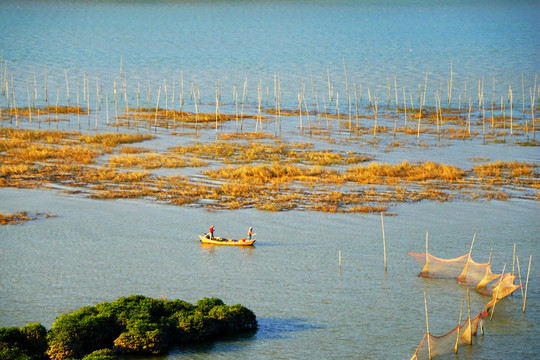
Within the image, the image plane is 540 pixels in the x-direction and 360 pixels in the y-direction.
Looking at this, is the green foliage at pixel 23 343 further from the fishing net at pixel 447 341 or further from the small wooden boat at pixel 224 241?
the small wooden boat at pixel 224 241

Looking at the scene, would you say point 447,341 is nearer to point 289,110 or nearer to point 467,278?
point 467,278

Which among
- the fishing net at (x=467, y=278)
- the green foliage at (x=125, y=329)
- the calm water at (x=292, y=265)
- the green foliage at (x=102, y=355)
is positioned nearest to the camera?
the green foliage at (x=102, y=355)

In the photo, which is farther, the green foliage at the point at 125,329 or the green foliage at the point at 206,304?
the green foliage at the point at 206,304

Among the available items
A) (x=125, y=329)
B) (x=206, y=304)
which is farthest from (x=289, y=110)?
(x=125, y=329)

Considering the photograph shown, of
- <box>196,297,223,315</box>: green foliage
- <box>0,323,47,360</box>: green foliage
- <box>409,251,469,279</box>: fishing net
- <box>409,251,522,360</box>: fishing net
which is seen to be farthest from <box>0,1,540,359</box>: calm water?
<box>0,323,47,360</box>: green foliage

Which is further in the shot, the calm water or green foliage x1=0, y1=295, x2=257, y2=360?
the calm water

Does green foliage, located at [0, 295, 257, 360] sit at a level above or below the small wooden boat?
below

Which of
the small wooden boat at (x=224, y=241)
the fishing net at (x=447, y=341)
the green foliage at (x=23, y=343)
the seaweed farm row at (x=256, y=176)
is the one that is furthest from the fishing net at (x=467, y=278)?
the green foliage at (x=23, y=343)

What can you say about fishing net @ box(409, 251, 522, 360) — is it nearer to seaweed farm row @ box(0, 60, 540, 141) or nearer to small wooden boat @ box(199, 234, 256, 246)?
small wooden boat @ box(199, 234, 256, 246)
